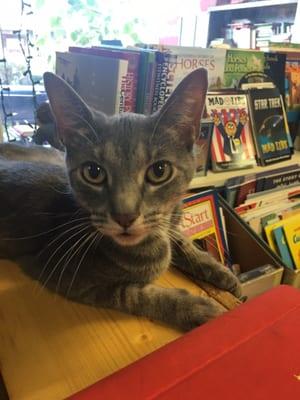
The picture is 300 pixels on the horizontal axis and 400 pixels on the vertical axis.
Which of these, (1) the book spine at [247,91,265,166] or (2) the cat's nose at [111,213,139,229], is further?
(1) the book spine at [247,91,265,166]

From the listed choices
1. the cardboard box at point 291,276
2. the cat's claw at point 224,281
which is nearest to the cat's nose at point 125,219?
the cat's claw at point 224,281

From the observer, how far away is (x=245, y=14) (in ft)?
7.18

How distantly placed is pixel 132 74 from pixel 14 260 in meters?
0.64

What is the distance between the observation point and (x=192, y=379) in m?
0.44

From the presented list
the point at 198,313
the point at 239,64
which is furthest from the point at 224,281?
the point at 239,64

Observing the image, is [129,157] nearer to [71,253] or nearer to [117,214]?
[117,214]

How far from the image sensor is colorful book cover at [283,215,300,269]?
1316 millimetres

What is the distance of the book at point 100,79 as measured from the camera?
41.7 inches

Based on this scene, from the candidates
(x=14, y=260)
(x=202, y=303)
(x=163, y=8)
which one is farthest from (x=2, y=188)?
(x=163, y=8)

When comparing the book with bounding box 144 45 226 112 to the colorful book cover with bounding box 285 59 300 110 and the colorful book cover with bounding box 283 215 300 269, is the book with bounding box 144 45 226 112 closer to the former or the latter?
the colorful book cover with bounding box 285 59 300 110

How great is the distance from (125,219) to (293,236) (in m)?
0.92

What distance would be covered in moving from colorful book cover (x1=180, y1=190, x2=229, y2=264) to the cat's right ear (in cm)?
47

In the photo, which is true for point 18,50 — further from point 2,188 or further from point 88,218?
point 88,218

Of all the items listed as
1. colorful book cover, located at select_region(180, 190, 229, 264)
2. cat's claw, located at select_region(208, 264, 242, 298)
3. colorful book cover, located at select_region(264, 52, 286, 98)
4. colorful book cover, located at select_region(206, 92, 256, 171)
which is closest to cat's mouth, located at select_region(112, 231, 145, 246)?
cat's claw, located at select_region(208, 264, 242, 298)
